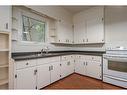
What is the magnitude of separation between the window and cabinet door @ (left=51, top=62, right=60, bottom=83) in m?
1.01

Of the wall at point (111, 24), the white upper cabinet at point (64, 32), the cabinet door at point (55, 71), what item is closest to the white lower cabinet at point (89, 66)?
the wall at point (111, 24)

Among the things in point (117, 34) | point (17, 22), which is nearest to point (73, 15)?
point (117, 34)

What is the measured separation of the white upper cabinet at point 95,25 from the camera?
350cm

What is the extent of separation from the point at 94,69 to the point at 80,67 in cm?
63

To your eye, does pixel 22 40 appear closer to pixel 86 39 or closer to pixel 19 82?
pixel 19 82

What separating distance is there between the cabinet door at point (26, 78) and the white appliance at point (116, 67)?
2014mm

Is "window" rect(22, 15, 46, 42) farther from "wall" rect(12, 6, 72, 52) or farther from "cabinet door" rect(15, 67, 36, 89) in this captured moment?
"cabinet door" rect(15, 67, 36, 89)

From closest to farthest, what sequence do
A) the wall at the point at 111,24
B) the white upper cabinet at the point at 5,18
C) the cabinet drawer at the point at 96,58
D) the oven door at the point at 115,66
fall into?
the white upper cabinet at the point at 5,18 → the oven door at the point at 115,66 → the wall at the point at 111,24 → the cabinet drawer at the point at 96,58

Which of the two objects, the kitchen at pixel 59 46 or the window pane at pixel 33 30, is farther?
the window pane at pixel 33 30

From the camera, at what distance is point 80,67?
3.86 metres

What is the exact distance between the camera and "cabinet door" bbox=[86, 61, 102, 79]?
3.20m

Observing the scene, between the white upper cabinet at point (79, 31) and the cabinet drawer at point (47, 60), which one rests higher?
the white upper cabinet at point (79, 31)

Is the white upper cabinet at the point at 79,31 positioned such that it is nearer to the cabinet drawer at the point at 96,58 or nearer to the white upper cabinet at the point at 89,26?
the white upper cabinet at the point at 89,26

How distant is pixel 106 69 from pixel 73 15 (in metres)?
2.71
